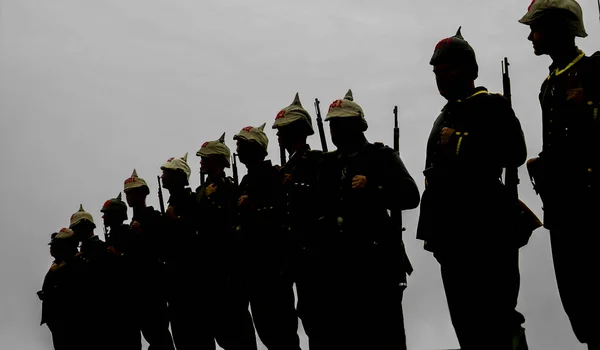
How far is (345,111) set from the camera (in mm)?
7648

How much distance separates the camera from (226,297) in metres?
10.7

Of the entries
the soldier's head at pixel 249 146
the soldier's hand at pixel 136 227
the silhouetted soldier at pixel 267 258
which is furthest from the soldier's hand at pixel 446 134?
the soldier's hand at pixel 136 227

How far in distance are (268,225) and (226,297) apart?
1554 mm

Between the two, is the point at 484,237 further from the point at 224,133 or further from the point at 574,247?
the point at 224,133

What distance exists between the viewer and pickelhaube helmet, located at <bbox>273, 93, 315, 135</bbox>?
941 cm

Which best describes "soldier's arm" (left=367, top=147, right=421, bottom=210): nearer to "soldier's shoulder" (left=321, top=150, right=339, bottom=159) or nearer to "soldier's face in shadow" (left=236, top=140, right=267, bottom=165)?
"soldier's shoulder" (left=321, top=150, right=339, bottom=159)

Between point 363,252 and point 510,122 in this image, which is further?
point 363,252

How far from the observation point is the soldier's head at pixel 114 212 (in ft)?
42.3

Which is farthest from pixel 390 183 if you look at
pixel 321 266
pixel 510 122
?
pixel 510 122

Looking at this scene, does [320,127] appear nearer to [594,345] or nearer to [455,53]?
[455,53]

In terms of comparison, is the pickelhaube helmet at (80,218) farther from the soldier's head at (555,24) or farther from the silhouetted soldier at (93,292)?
the soldier's head at (555,24)

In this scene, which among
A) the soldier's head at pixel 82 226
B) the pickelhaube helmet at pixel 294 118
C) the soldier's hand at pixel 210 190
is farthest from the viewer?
the soldier's head at pixel 82 226

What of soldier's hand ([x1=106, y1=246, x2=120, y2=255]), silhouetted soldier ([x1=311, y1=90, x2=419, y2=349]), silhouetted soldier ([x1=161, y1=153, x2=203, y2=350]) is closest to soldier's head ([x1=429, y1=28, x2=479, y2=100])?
silhouetted soldier ([x1=311, y1=90, x2=419, y2=349])

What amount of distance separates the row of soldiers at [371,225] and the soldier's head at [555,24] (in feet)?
0.04
